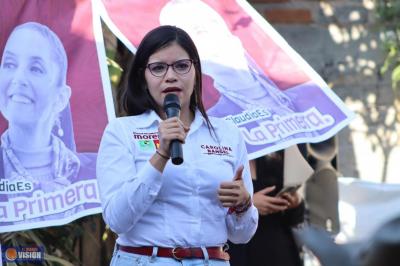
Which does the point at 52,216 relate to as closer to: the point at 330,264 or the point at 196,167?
the point at 196,167

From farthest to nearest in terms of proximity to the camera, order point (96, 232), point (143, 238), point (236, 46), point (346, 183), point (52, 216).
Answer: point (346, 183) → point (96, 232) → point (236, 46) → point (52, 216) → point (143, 238)

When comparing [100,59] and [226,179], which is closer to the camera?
[226,179]

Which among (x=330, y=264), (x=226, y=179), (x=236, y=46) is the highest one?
(x=236, y=46)

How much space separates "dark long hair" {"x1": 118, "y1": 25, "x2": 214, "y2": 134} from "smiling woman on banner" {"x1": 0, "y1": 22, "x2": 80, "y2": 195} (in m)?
0.98

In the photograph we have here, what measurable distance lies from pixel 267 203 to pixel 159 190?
5.03 feet

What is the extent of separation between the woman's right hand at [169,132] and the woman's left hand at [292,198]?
5.81ft

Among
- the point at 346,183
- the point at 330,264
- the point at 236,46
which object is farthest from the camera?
the point at 346,183

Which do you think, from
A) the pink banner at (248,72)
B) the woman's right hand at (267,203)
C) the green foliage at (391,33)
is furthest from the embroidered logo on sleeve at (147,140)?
the green foliage at (391,33)

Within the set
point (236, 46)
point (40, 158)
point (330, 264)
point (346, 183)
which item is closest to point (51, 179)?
point (40, 158)

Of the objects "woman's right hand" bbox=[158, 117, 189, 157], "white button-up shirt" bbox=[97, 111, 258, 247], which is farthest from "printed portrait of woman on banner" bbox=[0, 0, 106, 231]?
"woman's right hand" bbox=[158, 117, 189, 157]

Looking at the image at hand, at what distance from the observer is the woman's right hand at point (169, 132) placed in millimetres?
3062

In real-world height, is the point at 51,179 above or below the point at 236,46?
below

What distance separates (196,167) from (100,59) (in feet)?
4.60

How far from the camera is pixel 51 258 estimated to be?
503 cm
